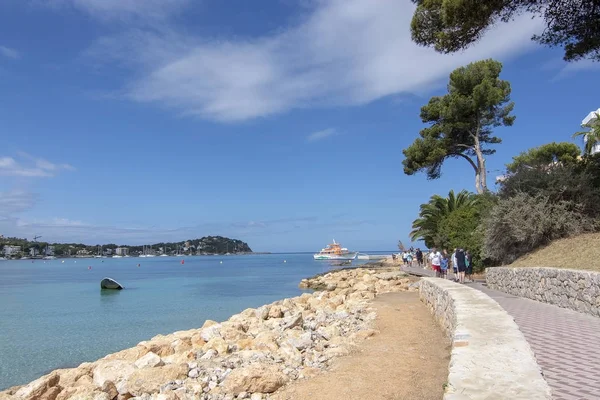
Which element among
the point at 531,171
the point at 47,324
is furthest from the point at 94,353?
the point at 531,171

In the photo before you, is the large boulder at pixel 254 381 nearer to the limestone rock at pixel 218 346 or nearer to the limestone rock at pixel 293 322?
the limestone rock at pixel 218 346

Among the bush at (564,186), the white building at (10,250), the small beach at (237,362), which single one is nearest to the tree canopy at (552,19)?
the bush at (564,186)

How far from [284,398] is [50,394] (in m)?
5.08

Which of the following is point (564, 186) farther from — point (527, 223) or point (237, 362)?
point (237, 362)

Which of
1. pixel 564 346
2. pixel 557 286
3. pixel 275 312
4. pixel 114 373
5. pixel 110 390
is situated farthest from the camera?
pixel 275 312

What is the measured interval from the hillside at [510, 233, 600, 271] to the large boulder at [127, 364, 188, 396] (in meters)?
9.49

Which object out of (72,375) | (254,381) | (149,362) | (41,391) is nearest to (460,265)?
(149,362)

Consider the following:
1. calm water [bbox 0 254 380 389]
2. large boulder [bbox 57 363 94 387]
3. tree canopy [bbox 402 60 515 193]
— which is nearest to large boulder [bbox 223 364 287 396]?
large boulder [bbox 57 363 94 387]

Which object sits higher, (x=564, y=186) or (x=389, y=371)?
(x=564, y=186)

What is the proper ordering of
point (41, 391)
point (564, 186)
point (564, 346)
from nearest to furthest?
point (564, 346), point (41, 391), point (564, 186)

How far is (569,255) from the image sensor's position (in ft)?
44.1

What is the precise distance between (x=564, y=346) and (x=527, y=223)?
Result: 10.8 m

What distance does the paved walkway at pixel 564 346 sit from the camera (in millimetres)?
4277

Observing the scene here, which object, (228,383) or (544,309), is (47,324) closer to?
(228,383)
